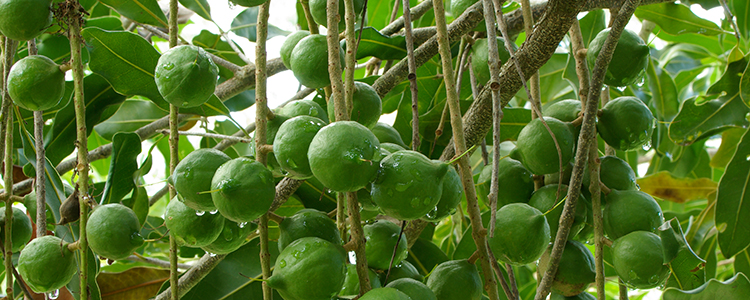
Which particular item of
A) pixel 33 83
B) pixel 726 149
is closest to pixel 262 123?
pixel 33 83

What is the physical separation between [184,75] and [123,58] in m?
0.35

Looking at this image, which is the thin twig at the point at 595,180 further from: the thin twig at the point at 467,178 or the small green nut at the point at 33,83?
the small green nut at the point at 33,83

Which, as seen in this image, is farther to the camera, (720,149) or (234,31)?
(720,149)

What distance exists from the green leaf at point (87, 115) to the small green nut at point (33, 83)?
260 mm

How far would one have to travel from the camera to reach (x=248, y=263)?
1.13m

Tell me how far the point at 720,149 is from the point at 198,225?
189cm

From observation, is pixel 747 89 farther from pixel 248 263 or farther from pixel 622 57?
pixel 248 263

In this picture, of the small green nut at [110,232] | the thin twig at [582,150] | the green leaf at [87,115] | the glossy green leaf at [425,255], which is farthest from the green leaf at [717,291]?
the green leaf at [87,115]

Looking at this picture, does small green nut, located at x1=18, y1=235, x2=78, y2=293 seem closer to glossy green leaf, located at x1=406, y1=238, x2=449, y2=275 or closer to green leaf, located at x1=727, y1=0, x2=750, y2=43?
glossy green leaf, located at x1=406, y1=238, x2=449, y2=275

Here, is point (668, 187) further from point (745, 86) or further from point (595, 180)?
point (595, 180)

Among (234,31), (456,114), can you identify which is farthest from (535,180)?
(234,31)

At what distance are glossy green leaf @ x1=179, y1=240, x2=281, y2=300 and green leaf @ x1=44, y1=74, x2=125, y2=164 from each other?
0.44 meters

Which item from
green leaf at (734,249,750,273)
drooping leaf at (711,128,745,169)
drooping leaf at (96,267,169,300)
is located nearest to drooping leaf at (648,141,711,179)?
drooping leaf at (711,128,745,169)

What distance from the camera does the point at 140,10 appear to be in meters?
1.39
